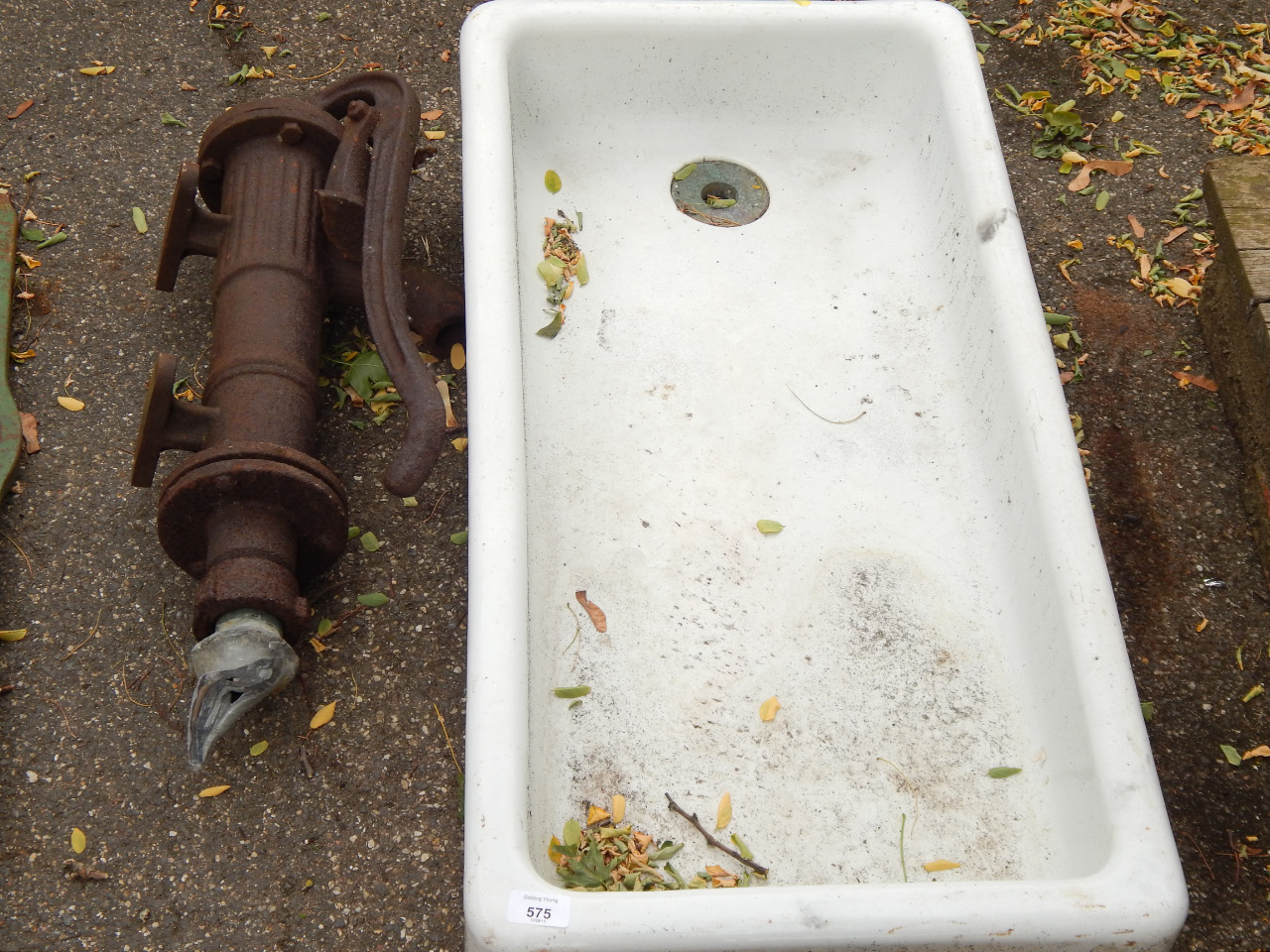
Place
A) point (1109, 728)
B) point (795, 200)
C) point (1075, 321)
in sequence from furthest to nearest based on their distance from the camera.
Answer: point (1075, 321) < point (795, 200) < point (1109, 728)

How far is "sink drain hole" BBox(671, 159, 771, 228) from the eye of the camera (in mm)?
2350

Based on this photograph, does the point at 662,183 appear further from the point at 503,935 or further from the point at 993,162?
the point at 503,935

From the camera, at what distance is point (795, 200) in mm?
2371

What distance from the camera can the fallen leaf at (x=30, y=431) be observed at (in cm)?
231

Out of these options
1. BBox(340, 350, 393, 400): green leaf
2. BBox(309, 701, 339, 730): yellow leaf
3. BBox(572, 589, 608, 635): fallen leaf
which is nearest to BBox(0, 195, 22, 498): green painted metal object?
BBox(340, 350, 393, 400): green leaf

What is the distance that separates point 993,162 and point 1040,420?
587mm

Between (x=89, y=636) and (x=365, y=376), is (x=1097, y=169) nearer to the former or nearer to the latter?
(x=365, y=376)

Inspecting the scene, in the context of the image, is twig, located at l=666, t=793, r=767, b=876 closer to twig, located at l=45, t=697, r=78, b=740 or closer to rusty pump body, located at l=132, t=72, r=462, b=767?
rusty pump body, located at l=132, t=72, r=462, b=767

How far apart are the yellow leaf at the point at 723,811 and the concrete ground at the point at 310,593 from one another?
20.8 inches

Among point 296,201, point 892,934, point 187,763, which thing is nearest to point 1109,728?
point 892,934

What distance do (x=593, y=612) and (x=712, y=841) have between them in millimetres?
426

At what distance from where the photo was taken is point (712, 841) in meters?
1.61

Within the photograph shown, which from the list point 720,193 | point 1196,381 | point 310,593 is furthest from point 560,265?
point 1196,381

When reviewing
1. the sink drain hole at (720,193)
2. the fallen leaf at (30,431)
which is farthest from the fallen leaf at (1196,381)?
the fallen leaf at (30,431)
